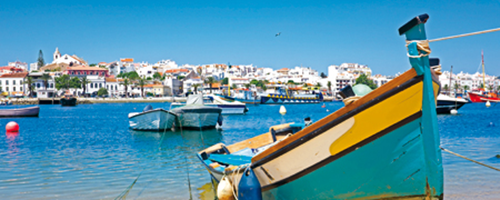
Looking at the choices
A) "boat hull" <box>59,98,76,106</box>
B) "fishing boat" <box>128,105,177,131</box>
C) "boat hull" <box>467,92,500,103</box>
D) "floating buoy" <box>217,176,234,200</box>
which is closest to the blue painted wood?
"floating buoy" <box>217,176,234,200</box>

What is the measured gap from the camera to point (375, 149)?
5547 millimetres

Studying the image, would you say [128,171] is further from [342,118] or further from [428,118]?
[428,118]

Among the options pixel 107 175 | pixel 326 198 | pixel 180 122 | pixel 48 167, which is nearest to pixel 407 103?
pixel 326 198

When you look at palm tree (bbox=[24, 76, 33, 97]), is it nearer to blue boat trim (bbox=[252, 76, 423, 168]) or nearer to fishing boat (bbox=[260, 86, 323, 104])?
fishing boat (bbox=[260, 86, 323, 104])

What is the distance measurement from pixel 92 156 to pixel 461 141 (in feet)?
50.5

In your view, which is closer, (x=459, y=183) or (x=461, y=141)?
(x=459, y=183)

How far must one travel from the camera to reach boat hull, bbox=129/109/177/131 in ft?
77.7

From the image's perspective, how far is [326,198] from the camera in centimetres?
593

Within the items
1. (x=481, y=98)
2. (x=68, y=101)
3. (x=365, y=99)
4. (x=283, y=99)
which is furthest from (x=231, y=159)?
(x=283, y=99)

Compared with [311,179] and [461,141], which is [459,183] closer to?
[311,179]

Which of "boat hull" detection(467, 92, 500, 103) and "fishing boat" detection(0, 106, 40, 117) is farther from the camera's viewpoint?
"boat hull" detection(467, 92, 500, 103)

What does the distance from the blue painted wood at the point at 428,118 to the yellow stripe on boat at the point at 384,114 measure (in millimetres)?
99

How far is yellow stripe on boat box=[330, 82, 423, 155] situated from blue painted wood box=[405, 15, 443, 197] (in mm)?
99

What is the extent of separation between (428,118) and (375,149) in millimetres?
781
